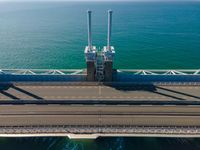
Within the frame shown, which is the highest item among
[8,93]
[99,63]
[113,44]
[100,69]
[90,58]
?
[113,44]

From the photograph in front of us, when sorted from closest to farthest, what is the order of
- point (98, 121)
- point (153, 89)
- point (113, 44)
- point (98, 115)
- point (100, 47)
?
point (98, 121)
point (98, 115)
point (153, 89)
point (100, 47)
point (113, 44)

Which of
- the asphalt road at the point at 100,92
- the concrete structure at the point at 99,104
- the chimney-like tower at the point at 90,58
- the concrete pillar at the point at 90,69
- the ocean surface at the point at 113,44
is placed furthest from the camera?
the ocean surface at the point at 113,44

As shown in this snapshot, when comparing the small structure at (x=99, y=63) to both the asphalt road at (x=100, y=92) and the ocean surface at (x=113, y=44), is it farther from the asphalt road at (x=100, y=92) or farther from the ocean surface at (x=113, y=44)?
the ocean surface at (x=113, y=44)

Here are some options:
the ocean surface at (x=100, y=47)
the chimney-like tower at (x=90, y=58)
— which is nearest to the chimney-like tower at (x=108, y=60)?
the chimney-like tower at (x=90, y=58)

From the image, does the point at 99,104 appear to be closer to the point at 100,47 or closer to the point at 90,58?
the point at 90,58

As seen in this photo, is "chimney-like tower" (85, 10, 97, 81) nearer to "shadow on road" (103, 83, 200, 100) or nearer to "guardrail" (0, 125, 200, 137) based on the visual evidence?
"shadow on road" (103, 83, 200, 100)

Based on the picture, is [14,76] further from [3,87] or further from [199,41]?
[199,41]

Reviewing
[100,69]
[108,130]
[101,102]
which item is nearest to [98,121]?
[108,130]
